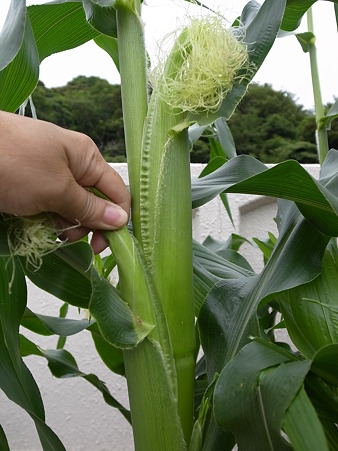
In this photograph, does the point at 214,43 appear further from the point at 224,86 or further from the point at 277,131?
the point at 277,131

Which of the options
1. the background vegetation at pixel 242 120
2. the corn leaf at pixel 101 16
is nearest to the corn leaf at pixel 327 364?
the corn leaf at pixel 101 16

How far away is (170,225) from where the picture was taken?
458mm

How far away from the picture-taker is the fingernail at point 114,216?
44cm

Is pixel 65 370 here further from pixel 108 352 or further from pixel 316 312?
pixel 316 312

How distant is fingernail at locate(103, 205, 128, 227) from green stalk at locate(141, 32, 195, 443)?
0.09ft

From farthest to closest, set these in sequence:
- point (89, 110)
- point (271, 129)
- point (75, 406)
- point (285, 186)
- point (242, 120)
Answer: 1. point (89, 110)
2. point (271, 129)
3. point (242, 120)
4. point (75, 406)
5. point (285, 186)

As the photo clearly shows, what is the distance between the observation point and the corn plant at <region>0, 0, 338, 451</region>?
17.4 inches

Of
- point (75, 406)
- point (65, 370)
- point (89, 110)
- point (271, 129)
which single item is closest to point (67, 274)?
point (65, 370)

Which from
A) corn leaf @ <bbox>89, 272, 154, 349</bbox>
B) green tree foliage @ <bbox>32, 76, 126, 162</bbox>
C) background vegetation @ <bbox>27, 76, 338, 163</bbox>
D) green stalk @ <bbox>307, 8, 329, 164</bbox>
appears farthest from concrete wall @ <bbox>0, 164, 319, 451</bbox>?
green tree foliage @ <bbox>32, 76, 126, 162</bbox>

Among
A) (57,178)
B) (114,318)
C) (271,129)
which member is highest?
(271,129)

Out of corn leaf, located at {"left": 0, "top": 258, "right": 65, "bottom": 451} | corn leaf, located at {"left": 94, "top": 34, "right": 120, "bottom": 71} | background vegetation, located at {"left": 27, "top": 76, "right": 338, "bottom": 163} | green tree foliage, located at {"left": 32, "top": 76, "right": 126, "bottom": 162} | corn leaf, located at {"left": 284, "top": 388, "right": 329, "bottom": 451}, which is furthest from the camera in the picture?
green tree foliage, located at {"left": 32, "top": 76, "right": 126, "bottom": 162}

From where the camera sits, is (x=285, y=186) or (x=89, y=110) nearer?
(x=285, y=186)

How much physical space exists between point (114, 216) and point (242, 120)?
276 centimetres

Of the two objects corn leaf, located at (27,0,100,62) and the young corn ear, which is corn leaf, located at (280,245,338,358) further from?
corn leaf, located at (27,0,100,62)
